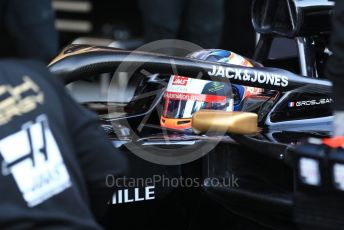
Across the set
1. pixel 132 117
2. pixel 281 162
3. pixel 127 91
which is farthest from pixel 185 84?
pixel 127 91

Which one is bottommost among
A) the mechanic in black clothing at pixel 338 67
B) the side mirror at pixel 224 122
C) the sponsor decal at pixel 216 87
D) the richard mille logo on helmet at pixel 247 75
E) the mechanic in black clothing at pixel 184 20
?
the mechanic in black clothing at pixel 184 20

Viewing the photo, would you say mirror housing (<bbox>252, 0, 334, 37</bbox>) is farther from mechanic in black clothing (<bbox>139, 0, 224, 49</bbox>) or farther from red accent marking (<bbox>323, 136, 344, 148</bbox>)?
red accent marking (<bbox>323, 136, 344, 148</bbox>)

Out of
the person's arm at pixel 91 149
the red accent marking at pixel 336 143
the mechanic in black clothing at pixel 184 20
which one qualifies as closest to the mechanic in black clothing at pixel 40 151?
the person's arm at pixel 91 149

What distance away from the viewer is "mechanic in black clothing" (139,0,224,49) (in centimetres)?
488

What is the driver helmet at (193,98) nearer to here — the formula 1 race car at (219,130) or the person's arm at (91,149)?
the formula 1 race car at (219,130)

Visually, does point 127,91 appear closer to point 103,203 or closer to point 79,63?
point 79,63

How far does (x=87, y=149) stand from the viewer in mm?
1872

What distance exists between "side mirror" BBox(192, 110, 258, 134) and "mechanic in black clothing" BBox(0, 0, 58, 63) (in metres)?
2.47

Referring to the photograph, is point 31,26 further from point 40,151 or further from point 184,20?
point 40,151

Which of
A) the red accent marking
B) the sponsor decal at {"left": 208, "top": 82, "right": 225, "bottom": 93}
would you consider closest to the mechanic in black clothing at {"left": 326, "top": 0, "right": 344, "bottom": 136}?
the red accent marking

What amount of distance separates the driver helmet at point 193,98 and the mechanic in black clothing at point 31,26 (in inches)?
57.1

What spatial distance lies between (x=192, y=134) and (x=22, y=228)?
1.37 meters

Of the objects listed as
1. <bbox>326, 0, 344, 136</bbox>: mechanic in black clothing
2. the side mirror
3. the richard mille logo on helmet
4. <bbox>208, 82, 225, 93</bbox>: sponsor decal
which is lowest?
<bbox>208, 82, 225, 93</bbox>: sponsor decal

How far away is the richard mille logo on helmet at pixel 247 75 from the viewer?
9.14 feet
